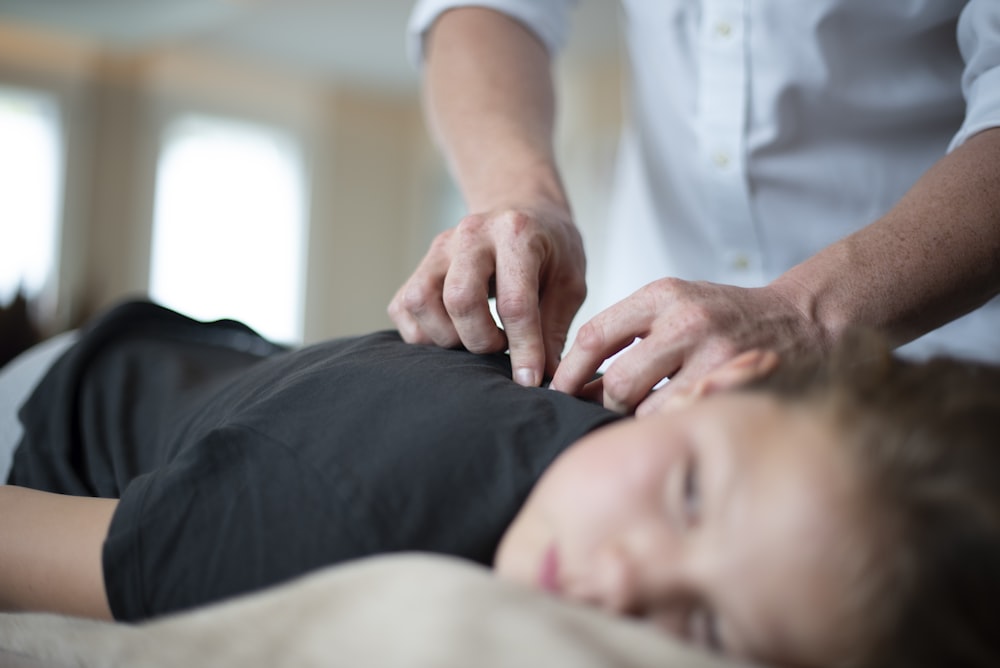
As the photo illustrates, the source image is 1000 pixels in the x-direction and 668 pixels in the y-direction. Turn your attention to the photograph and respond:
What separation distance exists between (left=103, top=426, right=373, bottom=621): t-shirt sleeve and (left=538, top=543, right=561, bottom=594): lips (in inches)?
5.0

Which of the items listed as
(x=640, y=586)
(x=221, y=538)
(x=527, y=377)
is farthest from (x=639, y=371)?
(x=221, y=538)

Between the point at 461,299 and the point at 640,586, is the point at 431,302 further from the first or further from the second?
the point at 640,586

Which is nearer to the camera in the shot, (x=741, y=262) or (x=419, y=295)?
(x=419, y=295)

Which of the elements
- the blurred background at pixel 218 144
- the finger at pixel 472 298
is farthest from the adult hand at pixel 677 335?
the blurred background at pixel 218 144

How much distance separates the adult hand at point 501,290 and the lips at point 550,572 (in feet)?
0.91

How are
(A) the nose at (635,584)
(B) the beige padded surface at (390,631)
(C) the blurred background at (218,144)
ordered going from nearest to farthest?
1. (B) the beige padded surface at (390,631)
2. (A) the nose at (635,584)
3. (C) the blurred background at (218,144)

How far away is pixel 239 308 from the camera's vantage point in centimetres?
771

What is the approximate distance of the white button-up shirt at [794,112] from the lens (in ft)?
4.05

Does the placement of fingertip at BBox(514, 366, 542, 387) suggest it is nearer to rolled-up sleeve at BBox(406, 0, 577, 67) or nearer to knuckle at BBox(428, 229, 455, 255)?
knuckle at BBox(428, 229, 455, 255)

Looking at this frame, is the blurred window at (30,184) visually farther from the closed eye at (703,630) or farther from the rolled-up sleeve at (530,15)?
the closed eye at (703,630)

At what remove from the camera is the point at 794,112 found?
1.30 metres

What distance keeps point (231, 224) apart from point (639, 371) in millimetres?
7240

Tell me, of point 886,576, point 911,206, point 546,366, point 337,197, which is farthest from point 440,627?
point 337,197

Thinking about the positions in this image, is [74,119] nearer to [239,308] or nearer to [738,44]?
[239,308]
